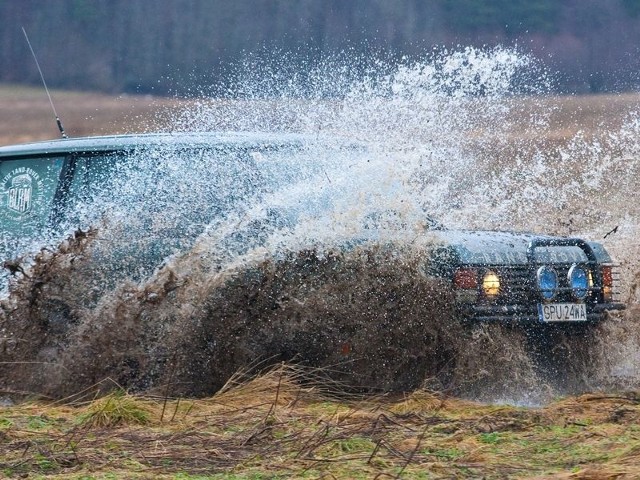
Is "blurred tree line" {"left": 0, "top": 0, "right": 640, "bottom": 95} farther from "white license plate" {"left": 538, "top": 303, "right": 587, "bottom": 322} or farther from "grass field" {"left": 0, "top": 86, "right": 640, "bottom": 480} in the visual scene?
"grass field" {"left": 0, "top": 86, "right": 640, "bottom": 480}

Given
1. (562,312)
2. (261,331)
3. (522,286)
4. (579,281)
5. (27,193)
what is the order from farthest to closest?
(27,193), (579,281), (562,312), (522,286), (261,331)

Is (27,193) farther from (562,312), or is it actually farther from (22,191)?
(562,312)

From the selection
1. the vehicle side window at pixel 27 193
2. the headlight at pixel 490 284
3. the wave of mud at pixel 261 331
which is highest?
the vehicle side window at pixel 27 193

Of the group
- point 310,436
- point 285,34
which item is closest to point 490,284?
point 310,436

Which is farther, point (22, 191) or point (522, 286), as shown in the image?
point (22, 191)

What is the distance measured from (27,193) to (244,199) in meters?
1.37

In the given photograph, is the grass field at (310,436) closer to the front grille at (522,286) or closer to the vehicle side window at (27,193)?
the front grille at (522,286)

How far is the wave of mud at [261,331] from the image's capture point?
625 centimetres

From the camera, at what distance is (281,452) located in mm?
4773

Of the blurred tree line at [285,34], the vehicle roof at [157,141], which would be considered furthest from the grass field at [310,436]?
the blurred tree line at [285,34]

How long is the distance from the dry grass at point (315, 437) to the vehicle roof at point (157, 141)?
156cm

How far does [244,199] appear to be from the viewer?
22.3ft

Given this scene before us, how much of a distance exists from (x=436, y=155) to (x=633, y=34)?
7712 millimetres

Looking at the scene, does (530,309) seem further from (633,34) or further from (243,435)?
(633,34)
